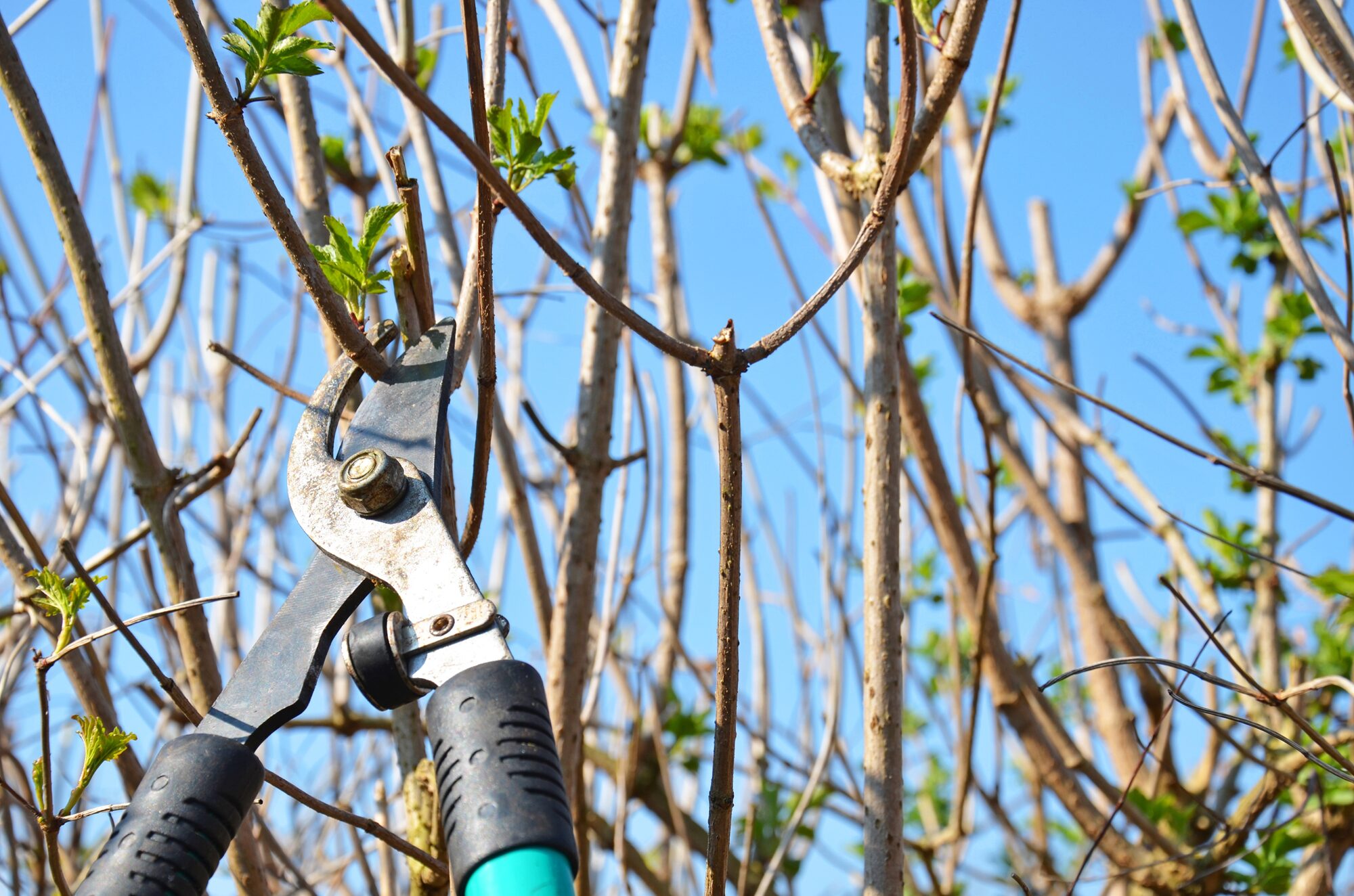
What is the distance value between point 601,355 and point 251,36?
66cm

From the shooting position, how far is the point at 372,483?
→ 2.94 feet

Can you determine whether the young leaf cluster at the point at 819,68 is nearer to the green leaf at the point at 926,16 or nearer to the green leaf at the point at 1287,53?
the green leaf at the point at 926,16

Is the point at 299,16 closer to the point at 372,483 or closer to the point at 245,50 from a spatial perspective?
the point at 245,50

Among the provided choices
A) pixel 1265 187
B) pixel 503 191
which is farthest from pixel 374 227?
pixel 1265 187

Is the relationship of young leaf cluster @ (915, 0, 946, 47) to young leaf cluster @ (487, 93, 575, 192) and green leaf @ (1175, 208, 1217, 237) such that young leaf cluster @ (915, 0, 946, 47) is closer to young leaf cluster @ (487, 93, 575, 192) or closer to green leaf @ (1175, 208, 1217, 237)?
young leaf cluster @ (487, 93, 575, 192)

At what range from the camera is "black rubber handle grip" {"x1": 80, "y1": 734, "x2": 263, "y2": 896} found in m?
0.74

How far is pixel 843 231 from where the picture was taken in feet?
5.11

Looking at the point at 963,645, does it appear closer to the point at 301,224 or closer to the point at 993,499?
the point at 993,499

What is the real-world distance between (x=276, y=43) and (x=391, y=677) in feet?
1.60

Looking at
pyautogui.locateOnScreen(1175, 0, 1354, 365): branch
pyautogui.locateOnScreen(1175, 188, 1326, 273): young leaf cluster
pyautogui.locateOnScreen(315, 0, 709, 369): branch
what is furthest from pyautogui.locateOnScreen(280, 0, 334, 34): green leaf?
pyautogui.locateOnScreen(1175, 188, 1326, 273): young leaf cluster

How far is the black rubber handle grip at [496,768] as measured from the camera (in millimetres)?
698

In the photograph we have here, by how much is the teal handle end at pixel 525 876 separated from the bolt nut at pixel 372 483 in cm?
33

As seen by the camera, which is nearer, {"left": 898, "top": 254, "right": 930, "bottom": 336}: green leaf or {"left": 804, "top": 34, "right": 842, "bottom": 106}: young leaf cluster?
{"left": 804, "top": 34, "right": 842, "bottom": 106}: young leaf cluster

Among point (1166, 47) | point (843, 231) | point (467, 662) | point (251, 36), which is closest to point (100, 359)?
point (251, 36)
